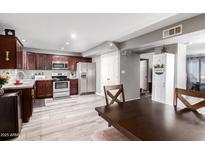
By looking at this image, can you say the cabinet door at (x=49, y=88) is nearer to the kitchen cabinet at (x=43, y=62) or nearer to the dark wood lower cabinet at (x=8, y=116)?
the kitchen cabinet at (x=43, y=62)

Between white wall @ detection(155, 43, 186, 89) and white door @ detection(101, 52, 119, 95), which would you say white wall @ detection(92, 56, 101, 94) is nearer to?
white door @ detection(101, 52, 119, 95)

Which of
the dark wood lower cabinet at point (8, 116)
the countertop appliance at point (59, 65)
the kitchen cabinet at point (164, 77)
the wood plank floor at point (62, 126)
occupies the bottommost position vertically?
the wood plank floor at point (62, 126)

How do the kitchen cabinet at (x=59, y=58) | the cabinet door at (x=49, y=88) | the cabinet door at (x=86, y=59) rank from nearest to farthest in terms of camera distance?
the cabinet door at (x=49, y=88)
the kitchen cabinet at (x=59, y=58)
the cabinet door at (x=86, y=59)

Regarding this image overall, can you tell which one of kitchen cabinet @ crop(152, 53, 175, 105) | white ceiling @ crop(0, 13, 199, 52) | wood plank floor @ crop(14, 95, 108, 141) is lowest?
wood plank floor @ crop(14, 95, 108, 141)

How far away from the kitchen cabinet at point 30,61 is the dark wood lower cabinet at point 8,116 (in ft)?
11.8

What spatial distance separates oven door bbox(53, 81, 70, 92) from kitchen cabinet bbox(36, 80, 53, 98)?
24 cm

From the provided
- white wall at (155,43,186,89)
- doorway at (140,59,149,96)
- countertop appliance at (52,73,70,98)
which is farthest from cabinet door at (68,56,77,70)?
white wall at (155,43,186,89)

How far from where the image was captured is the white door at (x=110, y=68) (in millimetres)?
4617

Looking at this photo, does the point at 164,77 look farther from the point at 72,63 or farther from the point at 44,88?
the point at 44,88

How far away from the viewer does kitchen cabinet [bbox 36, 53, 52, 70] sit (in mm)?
5431

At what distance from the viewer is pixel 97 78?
6.33 metres

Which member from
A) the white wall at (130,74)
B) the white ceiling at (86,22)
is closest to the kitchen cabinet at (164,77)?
the white ceiling at (86,22)
